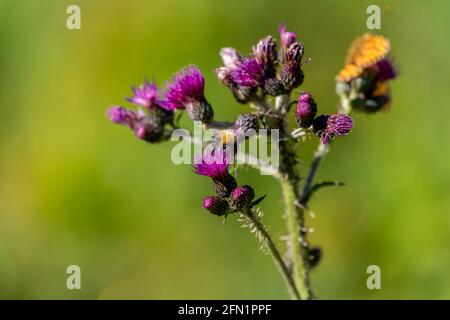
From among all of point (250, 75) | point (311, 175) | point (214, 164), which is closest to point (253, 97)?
point (250, 75)

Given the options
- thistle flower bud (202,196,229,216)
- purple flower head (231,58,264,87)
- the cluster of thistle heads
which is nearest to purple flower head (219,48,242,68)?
the cluster of thistle heads

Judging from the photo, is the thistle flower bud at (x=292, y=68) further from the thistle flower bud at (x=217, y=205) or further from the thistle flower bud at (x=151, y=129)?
the thistle flower bud at (x=151, y=129)

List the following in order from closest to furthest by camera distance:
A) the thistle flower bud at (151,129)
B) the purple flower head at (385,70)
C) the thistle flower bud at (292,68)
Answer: the thistle flower bud at (292,68) → the thistle flower bud at (151,129) → the purple flower head at (385,70)

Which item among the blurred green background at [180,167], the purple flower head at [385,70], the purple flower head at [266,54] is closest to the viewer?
the purple flower head at [266,54]

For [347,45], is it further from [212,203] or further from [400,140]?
[212,203]

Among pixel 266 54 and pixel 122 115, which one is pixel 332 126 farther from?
pixel 122 115

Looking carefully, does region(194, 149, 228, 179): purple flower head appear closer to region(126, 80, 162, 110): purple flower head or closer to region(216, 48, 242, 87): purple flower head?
region(216, 48, 242, 87): purple flower head

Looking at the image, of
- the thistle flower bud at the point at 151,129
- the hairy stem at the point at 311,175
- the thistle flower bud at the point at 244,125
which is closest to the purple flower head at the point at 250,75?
the thistle flower bud at the point at 244,125
